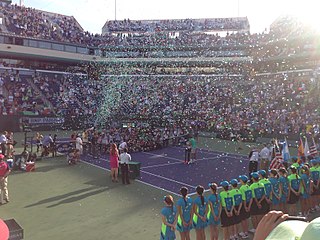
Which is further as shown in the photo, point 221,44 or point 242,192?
point 221,44

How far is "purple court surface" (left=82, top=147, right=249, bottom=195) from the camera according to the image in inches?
597

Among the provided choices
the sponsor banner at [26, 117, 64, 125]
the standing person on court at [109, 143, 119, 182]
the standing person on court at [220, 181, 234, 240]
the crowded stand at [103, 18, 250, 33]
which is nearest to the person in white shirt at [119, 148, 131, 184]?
the standing person on court at [109, 143, 119, 182]

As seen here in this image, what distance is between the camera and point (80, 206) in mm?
11422

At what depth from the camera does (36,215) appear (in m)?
10.5

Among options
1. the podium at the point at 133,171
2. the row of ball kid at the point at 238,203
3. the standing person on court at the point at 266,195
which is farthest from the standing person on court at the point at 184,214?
the podium at the point at 133,171

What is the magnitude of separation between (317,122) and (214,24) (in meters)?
35.1

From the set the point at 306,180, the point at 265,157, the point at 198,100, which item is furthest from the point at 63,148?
the point at 198,100

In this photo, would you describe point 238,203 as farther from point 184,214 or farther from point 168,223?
point 168,223

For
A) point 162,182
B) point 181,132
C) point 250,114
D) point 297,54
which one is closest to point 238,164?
point 162,182

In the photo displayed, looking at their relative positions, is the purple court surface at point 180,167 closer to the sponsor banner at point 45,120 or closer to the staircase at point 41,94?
the sponsor banner at point 45,120

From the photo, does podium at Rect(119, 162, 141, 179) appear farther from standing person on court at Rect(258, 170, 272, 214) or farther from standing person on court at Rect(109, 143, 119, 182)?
standing person on court at Rect(258, 170, 272, 214)

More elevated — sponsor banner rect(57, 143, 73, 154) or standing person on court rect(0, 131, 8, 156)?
standing person on court rect(0, 131, 8, 156)

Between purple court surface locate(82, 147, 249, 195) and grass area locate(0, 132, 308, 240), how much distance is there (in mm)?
1380

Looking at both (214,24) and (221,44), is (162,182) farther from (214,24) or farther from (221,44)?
(214,24)
